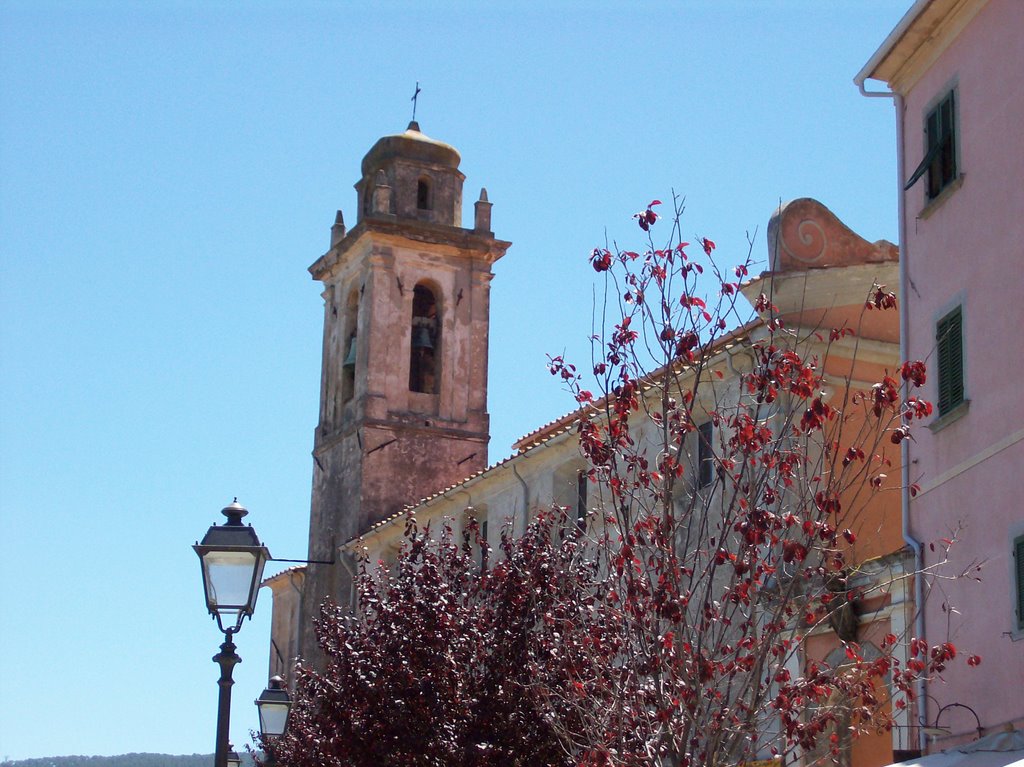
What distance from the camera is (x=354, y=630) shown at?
64.0 ft

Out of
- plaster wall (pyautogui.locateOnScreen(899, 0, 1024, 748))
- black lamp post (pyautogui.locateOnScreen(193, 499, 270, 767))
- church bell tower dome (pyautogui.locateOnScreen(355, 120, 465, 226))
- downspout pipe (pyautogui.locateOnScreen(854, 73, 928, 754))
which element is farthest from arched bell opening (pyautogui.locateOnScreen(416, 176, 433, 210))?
black lamp post (pyautogui.locateOnScreen(193, 499, 270, 767))

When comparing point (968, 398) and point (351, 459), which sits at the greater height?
point (351, 459)

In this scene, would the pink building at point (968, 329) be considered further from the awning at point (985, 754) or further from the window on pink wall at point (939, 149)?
the awning at point (985, 754)

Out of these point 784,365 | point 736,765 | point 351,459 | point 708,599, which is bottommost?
point 736,765

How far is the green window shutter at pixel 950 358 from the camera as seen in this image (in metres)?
16.3

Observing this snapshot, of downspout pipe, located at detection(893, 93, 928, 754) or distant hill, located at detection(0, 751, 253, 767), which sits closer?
downspout pipe, located at detection(893, 93, 928, 754)

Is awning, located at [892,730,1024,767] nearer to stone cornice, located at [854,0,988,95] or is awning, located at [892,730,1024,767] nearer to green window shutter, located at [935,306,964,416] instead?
green window shutter, located at [935,306,964,416]

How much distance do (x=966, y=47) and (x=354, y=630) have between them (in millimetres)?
8930

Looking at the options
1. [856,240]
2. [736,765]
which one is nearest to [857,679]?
[736,765]

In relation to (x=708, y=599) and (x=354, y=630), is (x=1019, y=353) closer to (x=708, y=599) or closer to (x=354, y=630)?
(x=708, y=599)

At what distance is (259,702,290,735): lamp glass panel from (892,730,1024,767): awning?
25.4ft

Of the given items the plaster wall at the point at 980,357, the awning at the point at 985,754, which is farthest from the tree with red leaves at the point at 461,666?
the plaster wall at the point at 980,357

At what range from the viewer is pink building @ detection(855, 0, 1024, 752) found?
15.1 m

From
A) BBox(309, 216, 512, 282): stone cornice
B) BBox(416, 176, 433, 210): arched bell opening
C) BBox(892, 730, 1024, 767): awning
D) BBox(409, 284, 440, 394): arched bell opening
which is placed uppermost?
BBox(416, 176, 433, 210): arched bell opening
